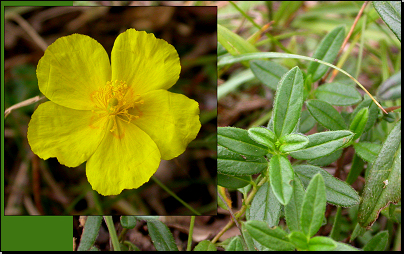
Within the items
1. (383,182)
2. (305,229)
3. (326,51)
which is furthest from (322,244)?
(326,51)

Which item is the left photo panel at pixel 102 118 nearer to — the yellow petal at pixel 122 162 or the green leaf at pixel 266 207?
the yellow petal at pixel 122 162

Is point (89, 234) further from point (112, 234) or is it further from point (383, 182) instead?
point (383, 182)

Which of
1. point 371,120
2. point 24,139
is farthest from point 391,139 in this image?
point 24,139

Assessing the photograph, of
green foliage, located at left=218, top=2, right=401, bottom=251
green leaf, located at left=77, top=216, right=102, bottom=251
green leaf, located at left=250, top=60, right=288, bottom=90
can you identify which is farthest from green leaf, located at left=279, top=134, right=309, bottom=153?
green leaf, located at left=77, top=216, right=102, bottom=251

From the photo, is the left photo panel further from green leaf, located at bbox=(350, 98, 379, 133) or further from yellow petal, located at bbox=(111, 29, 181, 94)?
green leaf, located at bbox=(350, 98, 379, 133)

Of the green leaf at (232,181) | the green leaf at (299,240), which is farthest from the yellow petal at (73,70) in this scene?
the green leaf at (299,240)

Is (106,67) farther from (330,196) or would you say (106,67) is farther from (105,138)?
(330,196)
